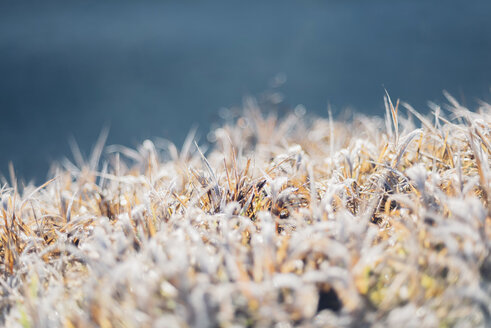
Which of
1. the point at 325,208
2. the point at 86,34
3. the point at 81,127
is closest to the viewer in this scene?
the point at 325,208

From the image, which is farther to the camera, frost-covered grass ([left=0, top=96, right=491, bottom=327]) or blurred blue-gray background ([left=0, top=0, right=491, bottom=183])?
blurred blue-gray background ([left=0, top=0, right=491, bottom=183])

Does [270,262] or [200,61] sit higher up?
[200,61]

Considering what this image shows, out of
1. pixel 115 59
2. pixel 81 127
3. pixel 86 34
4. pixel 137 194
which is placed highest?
pixel 86 34

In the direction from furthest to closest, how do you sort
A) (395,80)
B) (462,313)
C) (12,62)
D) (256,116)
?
(12,62)
(395,80)
(256,116)
(462,313)

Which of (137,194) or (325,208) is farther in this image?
(137,194)

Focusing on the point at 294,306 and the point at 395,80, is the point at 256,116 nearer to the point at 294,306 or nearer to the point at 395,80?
the point at 294,306

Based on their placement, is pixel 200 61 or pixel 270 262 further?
pixel 200 61

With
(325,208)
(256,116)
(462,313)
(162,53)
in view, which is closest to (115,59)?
(162,53)

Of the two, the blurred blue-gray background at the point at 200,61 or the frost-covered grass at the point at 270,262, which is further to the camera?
the blurred blue-gray background at the point at 200,61
